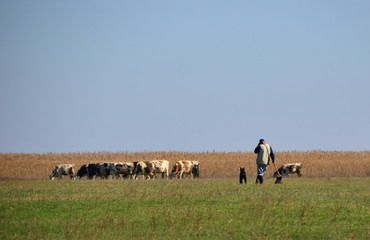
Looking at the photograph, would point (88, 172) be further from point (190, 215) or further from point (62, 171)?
point (190, 215)

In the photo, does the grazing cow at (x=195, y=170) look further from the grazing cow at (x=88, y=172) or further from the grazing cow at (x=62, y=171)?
the grazing cow at (x=62, y=171)

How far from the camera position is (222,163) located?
5697 centimetres

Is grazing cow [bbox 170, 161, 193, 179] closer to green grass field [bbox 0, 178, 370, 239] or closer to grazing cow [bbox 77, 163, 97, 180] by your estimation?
grazing cow [bbox 77, 163, 97, 180]

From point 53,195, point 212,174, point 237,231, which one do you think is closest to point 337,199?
point 237,231

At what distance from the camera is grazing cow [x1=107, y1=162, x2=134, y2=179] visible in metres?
51.9

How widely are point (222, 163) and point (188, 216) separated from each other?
38099mm

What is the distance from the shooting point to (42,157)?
246 feet

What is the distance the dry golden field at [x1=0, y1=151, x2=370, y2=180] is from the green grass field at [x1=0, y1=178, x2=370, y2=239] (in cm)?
2525

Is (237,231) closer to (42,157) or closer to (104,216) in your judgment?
(104,216)

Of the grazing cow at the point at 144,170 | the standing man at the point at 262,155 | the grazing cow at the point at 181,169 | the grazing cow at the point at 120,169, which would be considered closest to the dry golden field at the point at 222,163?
the grazing cow at the point at 181,169

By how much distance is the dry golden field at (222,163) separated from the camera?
50938mm

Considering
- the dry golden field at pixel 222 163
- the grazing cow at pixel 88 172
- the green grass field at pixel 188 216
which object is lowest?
the green grass field at pixel 188 216

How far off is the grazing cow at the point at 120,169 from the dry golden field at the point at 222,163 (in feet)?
15.7

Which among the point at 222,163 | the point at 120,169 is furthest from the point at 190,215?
the point at 222,163
